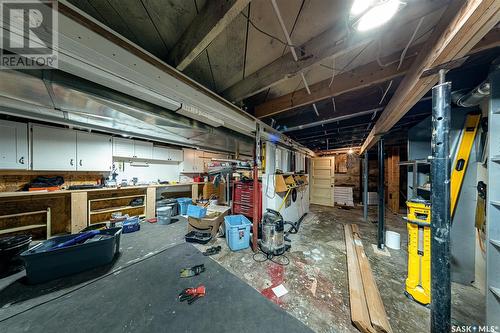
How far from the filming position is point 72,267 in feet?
5.92

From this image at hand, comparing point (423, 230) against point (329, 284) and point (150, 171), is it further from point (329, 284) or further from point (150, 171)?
point (150, 171)

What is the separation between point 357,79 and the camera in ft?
4.96

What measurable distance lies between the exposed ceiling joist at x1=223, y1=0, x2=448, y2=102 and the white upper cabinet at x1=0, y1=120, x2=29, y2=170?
3.75 m

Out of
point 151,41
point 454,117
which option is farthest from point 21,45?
point 454,117

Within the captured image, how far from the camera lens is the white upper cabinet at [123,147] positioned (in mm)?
3390

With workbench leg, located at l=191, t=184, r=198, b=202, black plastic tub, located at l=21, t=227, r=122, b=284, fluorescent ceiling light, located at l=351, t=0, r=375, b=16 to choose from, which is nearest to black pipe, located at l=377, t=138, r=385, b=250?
fluorescent ceiling light, located at l=351, t=0, r=375, b=16

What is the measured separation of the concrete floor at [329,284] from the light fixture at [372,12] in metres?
2.18

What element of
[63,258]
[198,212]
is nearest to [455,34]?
[198,212]

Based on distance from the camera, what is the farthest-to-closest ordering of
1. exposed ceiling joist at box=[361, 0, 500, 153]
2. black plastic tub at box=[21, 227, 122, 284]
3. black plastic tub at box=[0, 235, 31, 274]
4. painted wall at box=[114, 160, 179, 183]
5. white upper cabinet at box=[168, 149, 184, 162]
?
white upper cabinet at box=[168, 149, 184, 162] < painted wall at box=[114, 160, 179, 183] < black plastic tub at box=[0, 235, 31, 274] < black plastic tub at box=[21, 227, 122, 284] < exposed ceiling joist at box=[361, 0, 500, 153]

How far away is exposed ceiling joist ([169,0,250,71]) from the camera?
2.72 ft

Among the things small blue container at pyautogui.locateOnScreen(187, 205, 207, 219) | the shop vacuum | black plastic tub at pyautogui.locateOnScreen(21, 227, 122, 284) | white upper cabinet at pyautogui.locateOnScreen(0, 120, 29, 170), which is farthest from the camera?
small blue container at pyautogui.locateOnScreen(187, 205, 207, 219)

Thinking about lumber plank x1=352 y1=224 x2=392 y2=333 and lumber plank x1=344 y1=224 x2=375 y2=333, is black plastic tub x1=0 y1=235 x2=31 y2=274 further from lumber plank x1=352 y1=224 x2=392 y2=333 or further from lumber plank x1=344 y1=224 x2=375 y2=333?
lumber plank x1=352 y1=224 x2=392 y2=333

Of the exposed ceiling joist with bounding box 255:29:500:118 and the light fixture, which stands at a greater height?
the exposed ceiling joist with bounding box 255:29:500:118

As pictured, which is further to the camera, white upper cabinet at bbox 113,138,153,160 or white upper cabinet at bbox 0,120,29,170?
white upper cabinet at bbox 113,138,153,160
